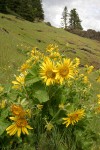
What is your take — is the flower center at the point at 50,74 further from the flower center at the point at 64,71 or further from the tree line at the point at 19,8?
the tree line at the point at 19,8

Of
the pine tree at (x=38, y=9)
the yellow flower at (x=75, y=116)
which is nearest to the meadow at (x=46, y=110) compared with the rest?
the yellow flower at (x=75, y=116)

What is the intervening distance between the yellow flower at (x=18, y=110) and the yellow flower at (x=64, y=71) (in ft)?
1.72

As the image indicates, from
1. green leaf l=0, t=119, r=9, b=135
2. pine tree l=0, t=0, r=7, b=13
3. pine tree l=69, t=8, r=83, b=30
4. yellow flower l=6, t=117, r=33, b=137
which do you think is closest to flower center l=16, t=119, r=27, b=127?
yellow flower l=6, t=117, r=33, b=137

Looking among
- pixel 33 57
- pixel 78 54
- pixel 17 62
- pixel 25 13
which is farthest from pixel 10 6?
pixel 33 57

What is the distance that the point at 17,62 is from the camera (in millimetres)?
20312

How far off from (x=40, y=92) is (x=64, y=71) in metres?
0.48

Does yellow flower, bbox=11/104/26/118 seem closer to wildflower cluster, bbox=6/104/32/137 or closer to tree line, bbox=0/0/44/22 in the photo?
wildflower cluster, bbox=6/104/32/137

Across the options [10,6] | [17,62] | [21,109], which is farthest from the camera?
[10,6]

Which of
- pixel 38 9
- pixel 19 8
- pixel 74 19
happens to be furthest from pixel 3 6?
pixel 74 19

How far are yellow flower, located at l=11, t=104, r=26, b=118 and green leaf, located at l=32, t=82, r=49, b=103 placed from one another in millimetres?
536

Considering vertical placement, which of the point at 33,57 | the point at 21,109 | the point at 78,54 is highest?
the point at 33,57

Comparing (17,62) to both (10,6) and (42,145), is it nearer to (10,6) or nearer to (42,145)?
(42,145)

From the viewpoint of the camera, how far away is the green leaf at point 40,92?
4.28m

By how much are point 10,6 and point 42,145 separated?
1920 inches
